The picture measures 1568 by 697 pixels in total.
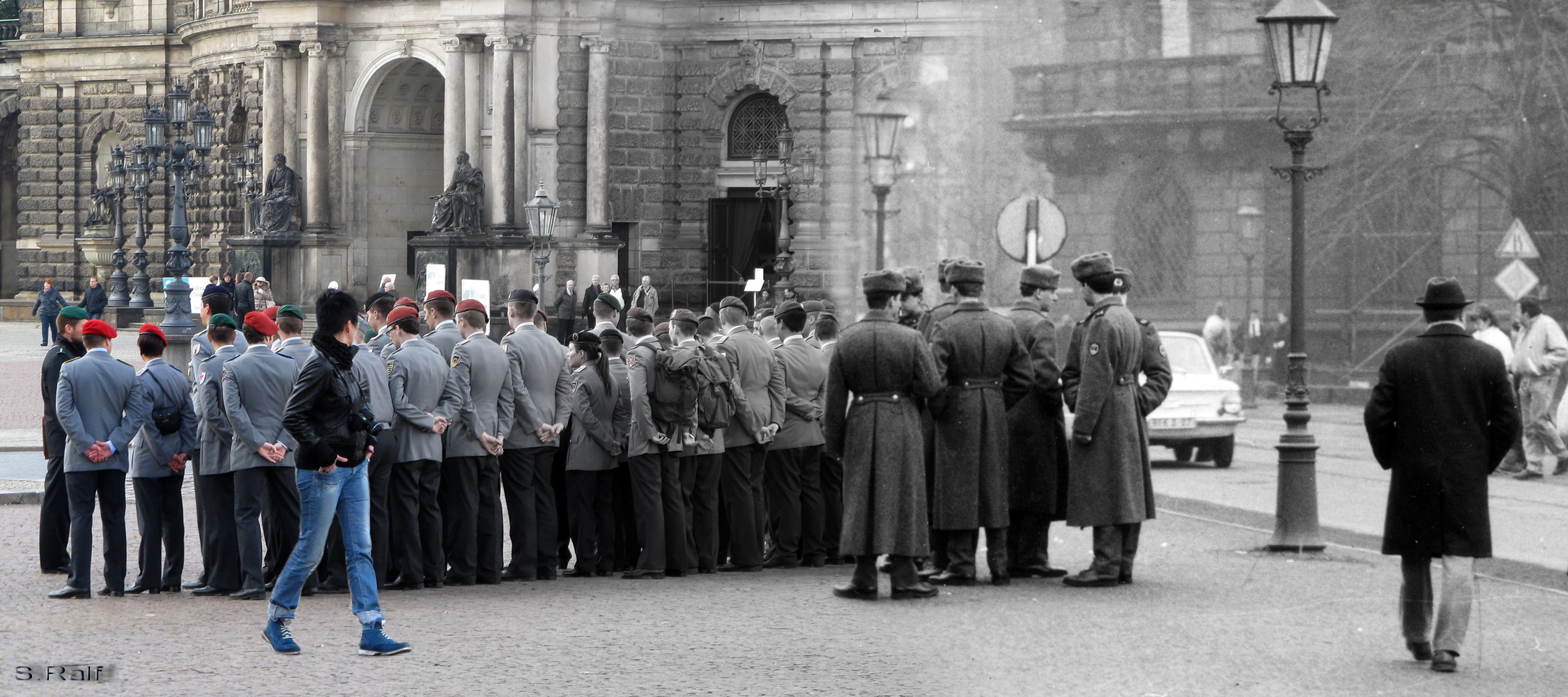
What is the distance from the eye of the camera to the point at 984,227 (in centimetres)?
1440

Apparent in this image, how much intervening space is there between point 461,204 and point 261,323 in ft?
88.7

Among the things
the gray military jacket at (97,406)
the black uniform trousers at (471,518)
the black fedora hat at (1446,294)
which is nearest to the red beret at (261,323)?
the gray military jacket at (97,406)

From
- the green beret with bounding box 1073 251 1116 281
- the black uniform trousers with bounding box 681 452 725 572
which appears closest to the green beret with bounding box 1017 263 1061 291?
the green beret with bounding box 1073 251 1116 281

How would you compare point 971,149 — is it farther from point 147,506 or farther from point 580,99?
point 580,99

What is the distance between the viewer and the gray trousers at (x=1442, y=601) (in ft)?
27.8

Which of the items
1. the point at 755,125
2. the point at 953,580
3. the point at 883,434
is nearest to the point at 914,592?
the point at 953,580

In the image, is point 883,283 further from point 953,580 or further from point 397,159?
point 397,159

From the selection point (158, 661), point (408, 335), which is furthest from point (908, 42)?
point (158, 661)

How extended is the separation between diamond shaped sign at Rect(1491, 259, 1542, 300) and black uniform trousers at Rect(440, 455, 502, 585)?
6044 millimetres

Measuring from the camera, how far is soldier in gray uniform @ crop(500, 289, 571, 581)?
11672 millimetres

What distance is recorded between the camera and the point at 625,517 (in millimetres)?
12273

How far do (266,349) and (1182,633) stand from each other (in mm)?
5189

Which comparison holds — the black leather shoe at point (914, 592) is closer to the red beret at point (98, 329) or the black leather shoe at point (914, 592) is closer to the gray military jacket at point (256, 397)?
the gray military jacket at point (256, 397)

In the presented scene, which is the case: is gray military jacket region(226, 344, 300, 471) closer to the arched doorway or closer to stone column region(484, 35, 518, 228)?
stone column region(484, 35, 518, 228)
